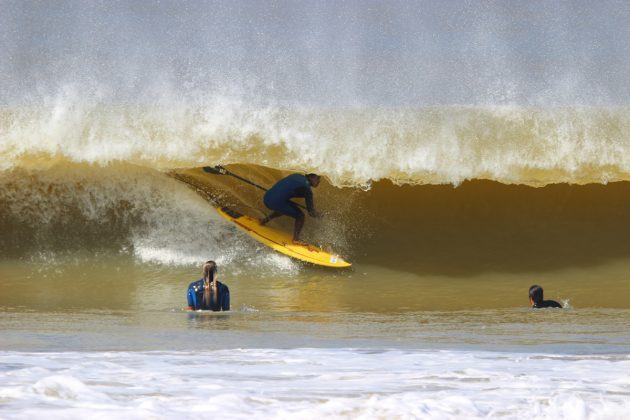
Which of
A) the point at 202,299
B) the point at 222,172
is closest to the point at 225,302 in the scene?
the point at 202,299

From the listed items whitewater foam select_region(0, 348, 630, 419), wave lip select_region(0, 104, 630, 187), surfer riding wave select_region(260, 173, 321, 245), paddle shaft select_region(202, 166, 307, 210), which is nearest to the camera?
whitewater foam select_region(0, 348, 630, 419)

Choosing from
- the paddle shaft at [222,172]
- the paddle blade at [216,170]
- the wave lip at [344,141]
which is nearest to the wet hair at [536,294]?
the wave lip at [344,141]

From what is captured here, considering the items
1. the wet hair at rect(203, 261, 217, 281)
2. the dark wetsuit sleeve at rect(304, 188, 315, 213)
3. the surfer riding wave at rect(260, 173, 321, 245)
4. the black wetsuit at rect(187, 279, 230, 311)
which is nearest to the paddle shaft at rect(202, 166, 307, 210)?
the surfer riding wave at rect(260, 173, 321, 245)

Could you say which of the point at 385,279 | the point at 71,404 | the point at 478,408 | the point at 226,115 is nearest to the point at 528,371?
the point at 478,408

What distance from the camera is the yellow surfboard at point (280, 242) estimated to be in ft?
34.4

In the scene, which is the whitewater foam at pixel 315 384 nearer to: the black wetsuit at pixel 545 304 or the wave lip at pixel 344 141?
the black wetsuit at pixel 545 304

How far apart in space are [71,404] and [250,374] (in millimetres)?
979

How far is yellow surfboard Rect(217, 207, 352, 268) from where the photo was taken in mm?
10477


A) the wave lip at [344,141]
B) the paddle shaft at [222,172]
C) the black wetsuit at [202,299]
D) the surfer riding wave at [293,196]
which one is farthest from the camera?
the wave lip at [344,141]

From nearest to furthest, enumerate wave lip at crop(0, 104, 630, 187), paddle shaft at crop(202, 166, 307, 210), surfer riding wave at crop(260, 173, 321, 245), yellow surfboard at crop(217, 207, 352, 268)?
yellow surfboard at crop(217, 207, 352, 268)
surfer riding wave at crop(260, 173, 321, 245)
paddle shaft at crop(202, 166, 307, 210)
wave lip at crop(0, 104, 630, 187)

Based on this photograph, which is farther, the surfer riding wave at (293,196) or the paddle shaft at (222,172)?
the paddle shaft at (222,172)

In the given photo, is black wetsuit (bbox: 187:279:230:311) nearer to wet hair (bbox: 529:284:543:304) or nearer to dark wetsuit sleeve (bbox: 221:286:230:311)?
dark wetsuit sleeve (bbox: 221:286:230:311)

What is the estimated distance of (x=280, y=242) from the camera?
1074cm

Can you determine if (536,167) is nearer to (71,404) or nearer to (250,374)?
(250,374)
